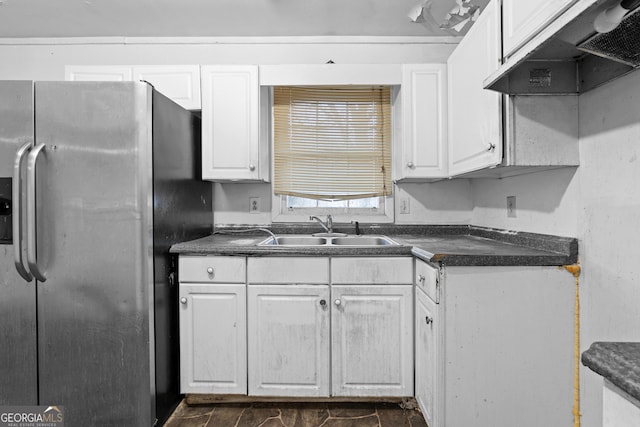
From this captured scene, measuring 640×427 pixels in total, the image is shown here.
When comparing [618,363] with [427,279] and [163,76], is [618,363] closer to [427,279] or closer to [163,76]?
[427,279]

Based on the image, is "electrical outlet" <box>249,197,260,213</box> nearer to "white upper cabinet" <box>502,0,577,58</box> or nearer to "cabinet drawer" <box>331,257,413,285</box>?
"cabinet drawer" <box>331,257,413,285</box>

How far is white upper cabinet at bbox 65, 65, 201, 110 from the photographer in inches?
93.2

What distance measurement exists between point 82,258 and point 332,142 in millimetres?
1699

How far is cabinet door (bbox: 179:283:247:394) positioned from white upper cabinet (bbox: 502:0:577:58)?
64.1 inches

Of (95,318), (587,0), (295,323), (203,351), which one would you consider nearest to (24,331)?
(95,318)

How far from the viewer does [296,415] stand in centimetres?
195

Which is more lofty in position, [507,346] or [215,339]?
[507,346]

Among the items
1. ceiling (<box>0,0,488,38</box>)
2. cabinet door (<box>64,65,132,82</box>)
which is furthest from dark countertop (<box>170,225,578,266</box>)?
ceiling (<box>0,0,488,38</box>)

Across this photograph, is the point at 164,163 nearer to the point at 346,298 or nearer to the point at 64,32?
the point at 346,298

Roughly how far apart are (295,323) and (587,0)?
5.60ft

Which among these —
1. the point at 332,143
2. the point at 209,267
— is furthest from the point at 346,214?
the point at 209,267

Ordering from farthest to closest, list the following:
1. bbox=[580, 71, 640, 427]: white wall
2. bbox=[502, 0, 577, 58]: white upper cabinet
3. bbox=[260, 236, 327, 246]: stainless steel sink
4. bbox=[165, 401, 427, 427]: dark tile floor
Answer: bbox=[260, 236, 327, 246]: stainless steel sink
bbox=[165, 401, 427, 427]: dark tile floor
bbox=[580, 71, 640, 427]: white wall
bbox=[502, 0, 577, 58]: white upper cabinet
